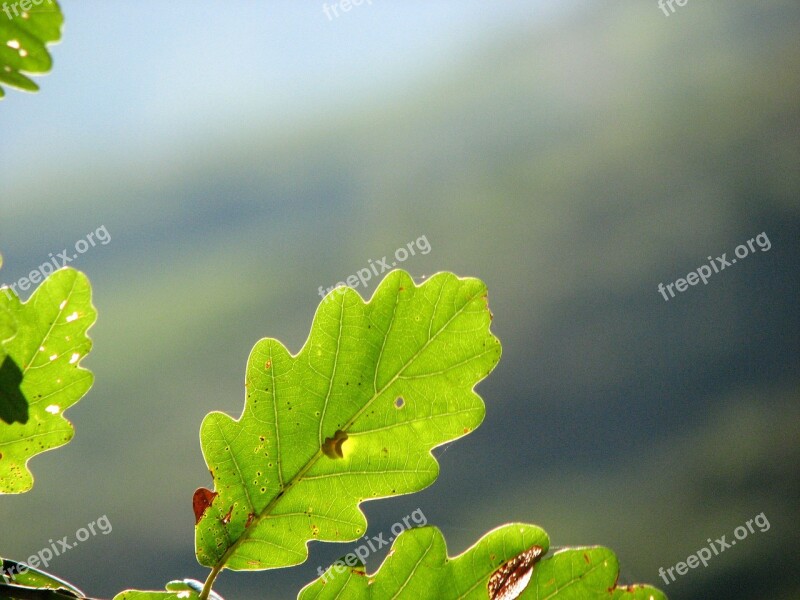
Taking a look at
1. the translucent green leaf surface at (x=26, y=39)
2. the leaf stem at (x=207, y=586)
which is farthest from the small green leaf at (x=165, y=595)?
the translucent green leaf surface at (x=26, y=39)

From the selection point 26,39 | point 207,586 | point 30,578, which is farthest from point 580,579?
point 26,39

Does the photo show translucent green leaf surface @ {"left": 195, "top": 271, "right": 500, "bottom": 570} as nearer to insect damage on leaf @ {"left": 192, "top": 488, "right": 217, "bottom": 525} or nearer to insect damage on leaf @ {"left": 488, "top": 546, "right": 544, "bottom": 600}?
insect damage on leaf @ {"left": 192, "top": 488, "right": 217, "bottom": 525}

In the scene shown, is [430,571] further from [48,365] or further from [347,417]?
[48,365]

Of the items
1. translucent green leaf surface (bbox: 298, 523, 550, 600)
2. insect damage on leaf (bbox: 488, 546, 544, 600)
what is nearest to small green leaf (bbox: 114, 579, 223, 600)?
translucent green leaf surface (bbox: 298, 523, 550, 600)

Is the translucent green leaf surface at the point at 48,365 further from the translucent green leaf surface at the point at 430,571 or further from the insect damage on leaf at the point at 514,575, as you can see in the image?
the insect damage on leaf at the point at 514,575

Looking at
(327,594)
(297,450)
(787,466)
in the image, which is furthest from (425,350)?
(787,466)

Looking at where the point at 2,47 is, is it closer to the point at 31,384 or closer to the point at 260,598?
the point at 31,384
